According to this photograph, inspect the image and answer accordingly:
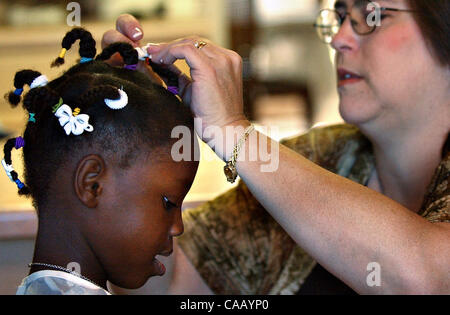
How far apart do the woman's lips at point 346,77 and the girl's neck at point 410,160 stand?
134 mm

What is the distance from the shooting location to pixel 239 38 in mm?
4086

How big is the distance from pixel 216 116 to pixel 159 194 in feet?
0.50

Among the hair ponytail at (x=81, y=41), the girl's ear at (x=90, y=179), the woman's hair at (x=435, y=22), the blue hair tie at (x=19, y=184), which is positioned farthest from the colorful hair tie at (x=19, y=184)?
the woman's hair at (x=435, y=22)

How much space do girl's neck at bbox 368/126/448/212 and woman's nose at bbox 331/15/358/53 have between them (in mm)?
205

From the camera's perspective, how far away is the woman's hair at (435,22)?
1146mm

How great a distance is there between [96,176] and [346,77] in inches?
25.4

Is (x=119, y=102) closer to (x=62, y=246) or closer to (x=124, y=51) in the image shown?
(x=124, y=51)

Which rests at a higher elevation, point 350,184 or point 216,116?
point 216,116

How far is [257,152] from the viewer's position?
89cm

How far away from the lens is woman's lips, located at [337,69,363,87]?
1.23 meters

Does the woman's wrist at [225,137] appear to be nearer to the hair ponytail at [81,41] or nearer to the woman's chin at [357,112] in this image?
the hair ponytail at [81,41]

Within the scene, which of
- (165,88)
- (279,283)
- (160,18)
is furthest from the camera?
(160,18)
